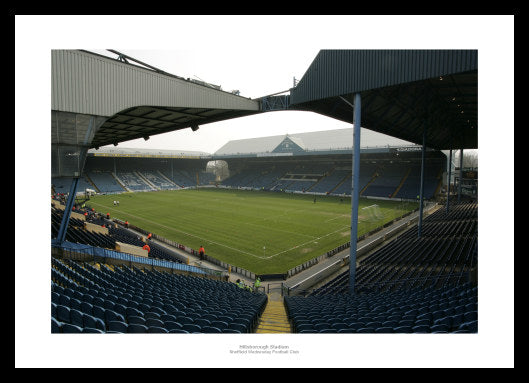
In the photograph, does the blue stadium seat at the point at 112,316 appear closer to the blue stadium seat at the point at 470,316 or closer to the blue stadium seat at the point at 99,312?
the blue stadium seat at the point at 99,312

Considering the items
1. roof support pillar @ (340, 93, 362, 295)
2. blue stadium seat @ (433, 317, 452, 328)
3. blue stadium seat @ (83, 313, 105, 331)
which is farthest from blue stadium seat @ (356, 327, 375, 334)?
roof support pillar @ (340, 93, 362, 295)

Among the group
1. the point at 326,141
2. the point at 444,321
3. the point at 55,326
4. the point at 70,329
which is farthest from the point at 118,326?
the point at 326,141

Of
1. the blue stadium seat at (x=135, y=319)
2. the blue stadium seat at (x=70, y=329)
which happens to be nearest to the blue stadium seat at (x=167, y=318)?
the blue stadium seat at (x=135, y=319)

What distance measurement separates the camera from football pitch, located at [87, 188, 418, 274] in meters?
20.8

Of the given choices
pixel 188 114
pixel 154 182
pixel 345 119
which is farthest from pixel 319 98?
pixel 154 182

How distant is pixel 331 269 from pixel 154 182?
64934 millimetres

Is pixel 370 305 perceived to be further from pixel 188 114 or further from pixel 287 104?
pixel 188 114

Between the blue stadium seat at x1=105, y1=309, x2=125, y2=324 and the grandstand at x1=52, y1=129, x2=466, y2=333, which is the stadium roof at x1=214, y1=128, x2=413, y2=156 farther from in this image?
the blue stadium seat at x1=105, y1=309, x2=125, y2=324

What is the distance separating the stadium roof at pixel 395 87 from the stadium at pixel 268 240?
0.06 m

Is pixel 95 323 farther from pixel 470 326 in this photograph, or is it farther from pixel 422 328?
pixel 470 326

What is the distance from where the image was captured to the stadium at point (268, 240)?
18.1ft

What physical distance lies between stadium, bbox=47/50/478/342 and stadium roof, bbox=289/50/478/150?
0.06 meters

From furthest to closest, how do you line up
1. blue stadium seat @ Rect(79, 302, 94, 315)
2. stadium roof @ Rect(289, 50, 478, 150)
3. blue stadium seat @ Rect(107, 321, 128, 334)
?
stadium roof @ Rect(289, 50, 478, 150) < blue stadium seat @ Rect(79, 302, 94, 315) < blue stadium seat @ Rect(107, 321, 128, 334)

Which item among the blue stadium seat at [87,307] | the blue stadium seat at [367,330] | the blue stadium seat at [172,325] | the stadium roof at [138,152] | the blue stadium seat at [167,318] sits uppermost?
the stadium roof at [138,152]
